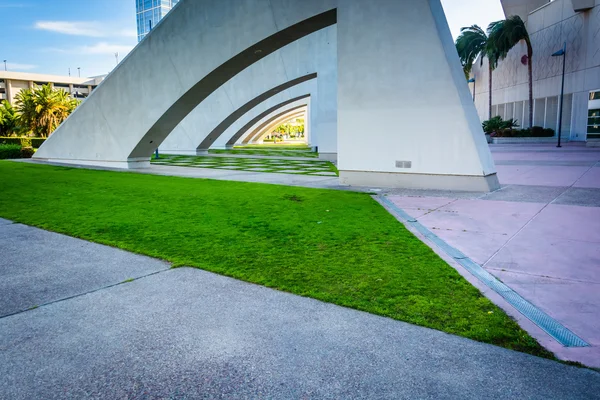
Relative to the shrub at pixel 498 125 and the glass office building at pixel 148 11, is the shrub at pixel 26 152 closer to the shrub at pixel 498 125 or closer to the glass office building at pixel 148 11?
the shrub at pixel 498 125

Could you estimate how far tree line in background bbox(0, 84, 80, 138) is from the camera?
62.6m

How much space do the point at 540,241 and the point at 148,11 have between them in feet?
385

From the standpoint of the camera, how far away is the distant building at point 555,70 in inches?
1428

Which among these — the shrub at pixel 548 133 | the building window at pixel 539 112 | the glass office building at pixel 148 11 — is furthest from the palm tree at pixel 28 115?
the shrub at pixel 548 133

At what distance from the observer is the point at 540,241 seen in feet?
19.9

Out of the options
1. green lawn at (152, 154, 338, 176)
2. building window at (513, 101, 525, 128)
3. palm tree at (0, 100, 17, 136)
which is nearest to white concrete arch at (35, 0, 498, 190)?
green lawn at (152, 154, 338, 176)

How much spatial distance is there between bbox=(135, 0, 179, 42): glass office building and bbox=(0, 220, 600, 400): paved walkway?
4371 inches

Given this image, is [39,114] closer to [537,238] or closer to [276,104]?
[276,104]

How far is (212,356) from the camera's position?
306 cm

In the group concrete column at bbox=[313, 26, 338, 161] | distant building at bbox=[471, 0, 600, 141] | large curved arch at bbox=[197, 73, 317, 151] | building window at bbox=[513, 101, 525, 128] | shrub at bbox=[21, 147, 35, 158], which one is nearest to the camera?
concrete column at bbox=[313, 26, 338, 161]

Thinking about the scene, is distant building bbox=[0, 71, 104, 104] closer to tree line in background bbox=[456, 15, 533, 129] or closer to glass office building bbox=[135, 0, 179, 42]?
glass office building bbox=[135, 0, 179, 42]

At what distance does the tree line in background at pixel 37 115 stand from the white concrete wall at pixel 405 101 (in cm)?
6396

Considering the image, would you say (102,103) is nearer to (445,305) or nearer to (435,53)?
(435,53)

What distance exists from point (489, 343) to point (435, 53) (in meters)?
9.34
